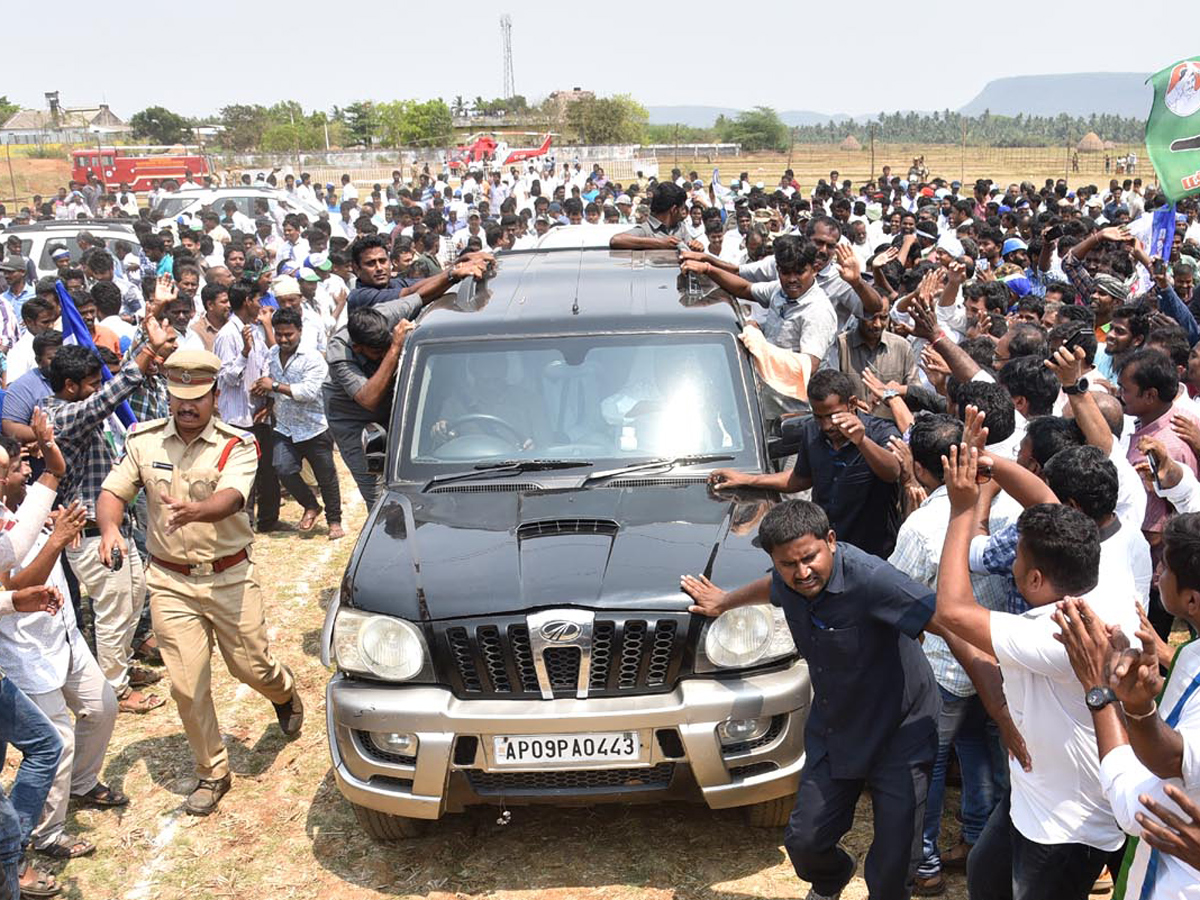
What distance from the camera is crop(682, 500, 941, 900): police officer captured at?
366 centimetres

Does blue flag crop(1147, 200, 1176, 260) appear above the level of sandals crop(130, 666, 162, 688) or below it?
above

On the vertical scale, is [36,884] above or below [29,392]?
below

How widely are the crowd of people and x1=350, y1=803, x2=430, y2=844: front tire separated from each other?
0.99m

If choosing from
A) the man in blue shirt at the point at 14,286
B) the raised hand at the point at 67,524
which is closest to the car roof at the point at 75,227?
the man in blue shirt at the point at 14,286

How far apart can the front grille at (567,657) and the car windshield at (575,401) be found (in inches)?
43.8

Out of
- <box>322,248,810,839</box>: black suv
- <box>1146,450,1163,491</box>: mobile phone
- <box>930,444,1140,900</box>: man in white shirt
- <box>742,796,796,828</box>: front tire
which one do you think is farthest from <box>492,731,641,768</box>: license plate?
<box>1146,450,1163,491</box>: mobile phone

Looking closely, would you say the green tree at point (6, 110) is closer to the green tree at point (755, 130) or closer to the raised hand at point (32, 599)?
the green tree at point (755, 130)

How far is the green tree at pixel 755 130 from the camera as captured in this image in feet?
212

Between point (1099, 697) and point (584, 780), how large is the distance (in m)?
2.28

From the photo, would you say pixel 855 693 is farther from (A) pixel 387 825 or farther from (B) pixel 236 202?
(B) pixel 236 202

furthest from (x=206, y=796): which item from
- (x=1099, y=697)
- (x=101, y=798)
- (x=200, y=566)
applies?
(x=1099, y=697)

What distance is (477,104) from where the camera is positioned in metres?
101

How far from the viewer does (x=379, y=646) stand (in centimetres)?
450

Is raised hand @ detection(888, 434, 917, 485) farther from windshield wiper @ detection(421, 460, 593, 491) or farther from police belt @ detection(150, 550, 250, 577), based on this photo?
police belt @ detection(150, 550, 250, 577)
